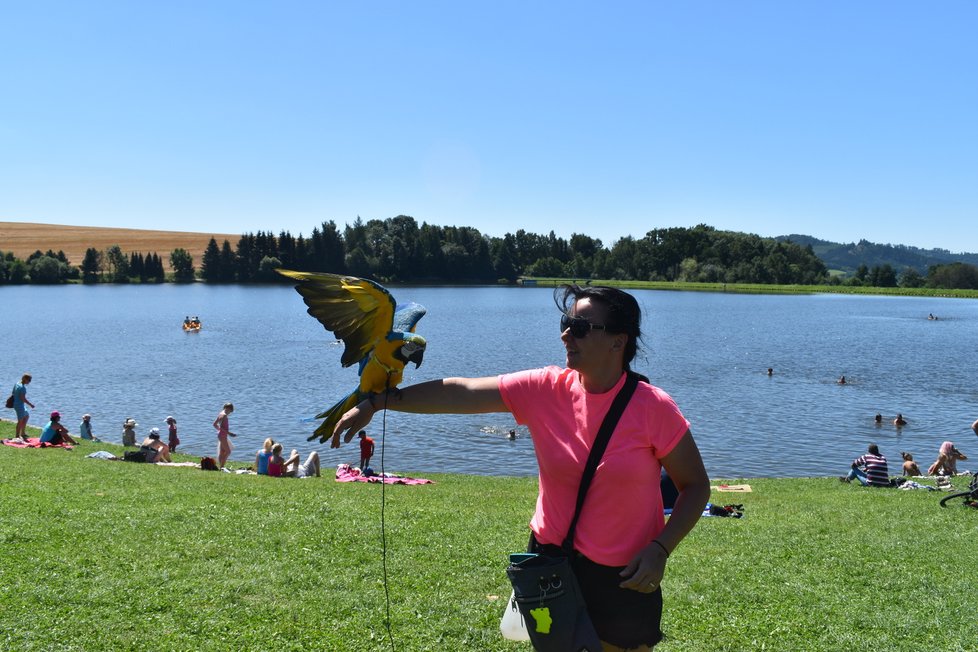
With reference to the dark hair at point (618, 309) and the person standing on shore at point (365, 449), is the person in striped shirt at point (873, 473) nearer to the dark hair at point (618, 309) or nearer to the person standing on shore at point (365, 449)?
the person standing on shore at point (365, 449)

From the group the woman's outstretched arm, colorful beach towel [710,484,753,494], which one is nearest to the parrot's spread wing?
the woman's outstretched arm

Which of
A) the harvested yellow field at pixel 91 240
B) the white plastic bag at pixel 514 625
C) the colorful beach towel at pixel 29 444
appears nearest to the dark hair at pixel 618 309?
the white plastic bag at pixel 514 625

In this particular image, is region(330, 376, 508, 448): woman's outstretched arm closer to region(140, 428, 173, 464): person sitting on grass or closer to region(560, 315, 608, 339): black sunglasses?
region(560, 315, 608, 339): black sunglasses

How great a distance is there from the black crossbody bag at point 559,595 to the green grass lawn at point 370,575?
2.70 meters

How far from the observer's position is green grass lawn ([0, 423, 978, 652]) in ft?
18.8

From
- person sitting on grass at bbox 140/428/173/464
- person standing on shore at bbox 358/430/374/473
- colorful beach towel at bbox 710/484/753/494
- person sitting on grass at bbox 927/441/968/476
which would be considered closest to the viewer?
colorful beach towel at bbox 710/484/753/494

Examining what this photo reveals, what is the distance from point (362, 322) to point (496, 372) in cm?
3653

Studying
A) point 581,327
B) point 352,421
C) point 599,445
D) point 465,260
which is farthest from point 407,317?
point 465,260

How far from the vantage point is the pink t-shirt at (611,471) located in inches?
123

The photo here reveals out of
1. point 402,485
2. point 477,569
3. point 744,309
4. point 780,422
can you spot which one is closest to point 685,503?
point 477,569

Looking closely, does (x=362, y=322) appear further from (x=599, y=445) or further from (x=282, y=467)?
(x=282, y=467)

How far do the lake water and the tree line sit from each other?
51.3 m

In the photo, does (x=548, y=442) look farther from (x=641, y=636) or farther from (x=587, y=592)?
(x=641, y=636)

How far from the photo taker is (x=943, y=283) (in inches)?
6353
